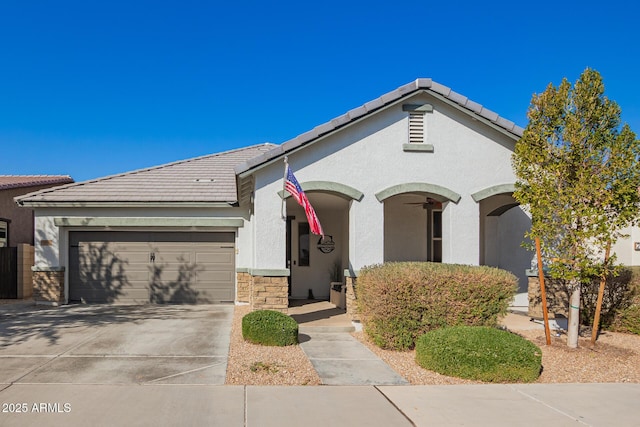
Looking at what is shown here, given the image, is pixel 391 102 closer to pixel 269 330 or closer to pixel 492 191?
pixel 492 191

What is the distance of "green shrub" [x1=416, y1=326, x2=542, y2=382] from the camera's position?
7555 millimetres

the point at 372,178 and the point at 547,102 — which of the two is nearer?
the point at 547,102

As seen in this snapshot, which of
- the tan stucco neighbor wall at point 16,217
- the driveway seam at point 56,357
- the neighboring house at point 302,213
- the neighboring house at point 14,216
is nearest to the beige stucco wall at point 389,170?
the neighboring house at point 302,213

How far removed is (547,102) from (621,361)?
4655 mm

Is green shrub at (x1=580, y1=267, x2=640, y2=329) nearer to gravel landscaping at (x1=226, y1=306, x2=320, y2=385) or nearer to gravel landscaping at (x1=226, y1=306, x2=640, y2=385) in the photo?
gravel landscaping at (x1=226, y1=306, x2=640, y2=385)

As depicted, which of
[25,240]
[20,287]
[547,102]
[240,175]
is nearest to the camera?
[547,102]

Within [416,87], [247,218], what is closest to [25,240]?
[247,218]

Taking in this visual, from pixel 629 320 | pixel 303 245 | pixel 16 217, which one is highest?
pixel 16 217

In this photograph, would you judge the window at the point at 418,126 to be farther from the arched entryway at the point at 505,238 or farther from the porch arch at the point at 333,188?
the arched entryway at the point at 505,238

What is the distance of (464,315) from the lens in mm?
9266

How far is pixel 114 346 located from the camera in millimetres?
9250

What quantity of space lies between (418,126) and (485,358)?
6375mm

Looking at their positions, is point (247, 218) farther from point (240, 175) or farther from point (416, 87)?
point (416, 87)

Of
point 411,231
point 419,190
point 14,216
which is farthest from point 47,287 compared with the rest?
point 419,190
